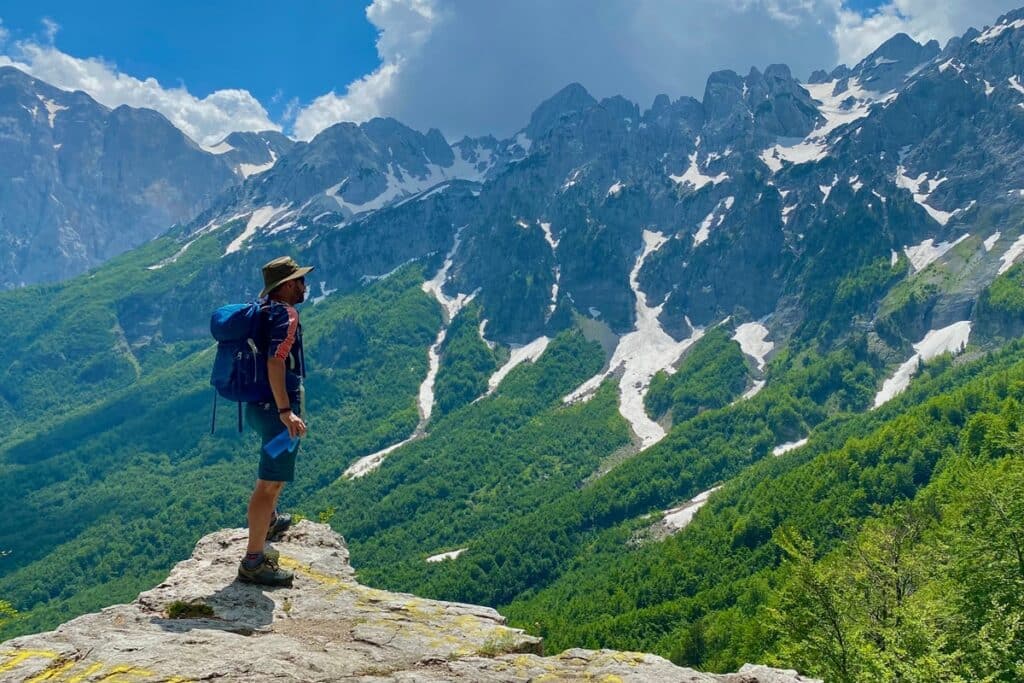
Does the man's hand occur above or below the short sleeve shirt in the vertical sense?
below

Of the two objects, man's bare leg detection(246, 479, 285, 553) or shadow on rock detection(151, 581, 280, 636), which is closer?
shadow on rock detection(151, 581, 280, 636)

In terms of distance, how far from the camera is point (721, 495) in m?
171

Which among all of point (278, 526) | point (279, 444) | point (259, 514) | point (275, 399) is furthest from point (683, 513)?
point (275, 399)

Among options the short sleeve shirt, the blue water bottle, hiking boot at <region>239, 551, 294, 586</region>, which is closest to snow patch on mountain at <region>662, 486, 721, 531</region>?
hiking boot at <region>239, 551, 294, 586</region>

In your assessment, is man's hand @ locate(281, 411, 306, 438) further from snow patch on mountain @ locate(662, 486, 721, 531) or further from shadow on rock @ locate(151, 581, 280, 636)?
snow patch on mountain @ locate(662, 486, 721, 531)

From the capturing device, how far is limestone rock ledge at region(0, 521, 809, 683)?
8797 millimetres

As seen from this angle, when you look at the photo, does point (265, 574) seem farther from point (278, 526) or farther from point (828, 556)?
point (828, 556)

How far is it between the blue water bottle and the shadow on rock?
2776 mm

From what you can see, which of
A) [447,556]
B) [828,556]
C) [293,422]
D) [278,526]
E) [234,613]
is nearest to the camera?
[293,422]

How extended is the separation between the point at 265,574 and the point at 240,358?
4507 mm

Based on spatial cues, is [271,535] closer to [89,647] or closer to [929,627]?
[89,647]

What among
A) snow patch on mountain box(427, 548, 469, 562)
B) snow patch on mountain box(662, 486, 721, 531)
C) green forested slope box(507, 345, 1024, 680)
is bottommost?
green forested slope box(507, 345, 1024, 680)

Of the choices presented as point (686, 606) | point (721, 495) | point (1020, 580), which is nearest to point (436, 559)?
point (721, 495)

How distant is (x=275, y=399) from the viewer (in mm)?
11133
